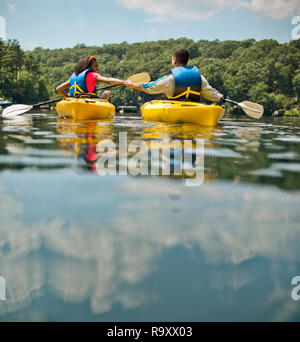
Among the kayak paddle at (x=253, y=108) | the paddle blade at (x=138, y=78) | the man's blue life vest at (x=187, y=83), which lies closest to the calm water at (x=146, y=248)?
the man's blue life vest at (x=187, y=83)

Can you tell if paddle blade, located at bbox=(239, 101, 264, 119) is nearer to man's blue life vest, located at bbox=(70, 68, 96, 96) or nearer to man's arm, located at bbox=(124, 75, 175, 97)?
man's arm, located at bbox=(124, 75, 175, 97)

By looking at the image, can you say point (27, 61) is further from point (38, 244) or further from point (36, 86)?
point (38, 244)

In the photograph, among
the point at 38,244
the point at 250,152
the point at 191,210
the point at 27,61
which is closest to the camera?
the point at 38,244

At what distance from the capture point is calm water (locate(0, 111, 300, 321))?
58.3 inches

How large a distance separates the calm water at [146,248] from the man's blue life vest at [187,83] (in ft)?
20.5

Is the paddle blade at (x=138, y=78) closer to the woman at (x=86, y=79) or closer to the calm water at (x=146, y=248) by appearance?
the woman at (x=86, y=79)

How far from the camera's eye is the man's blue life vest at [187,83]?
28.7ft

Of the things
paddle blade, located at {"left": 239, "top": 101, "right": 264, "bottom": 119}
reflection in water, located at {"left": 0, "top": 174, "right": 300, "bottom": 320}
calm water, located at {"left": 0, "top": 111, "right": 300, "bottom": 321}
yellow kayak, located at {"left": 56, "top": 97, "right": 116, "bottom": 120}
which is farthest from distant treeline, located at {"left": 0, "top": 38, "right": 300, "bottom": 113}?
reflection in water, located at {"left": 0, "top": 174, "right": 300, "bottom": 320}

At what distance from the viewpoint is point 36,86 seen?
72.6 metres

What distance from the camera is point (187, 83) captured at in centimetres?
880

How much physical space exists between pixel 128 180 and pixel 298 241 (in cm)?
144

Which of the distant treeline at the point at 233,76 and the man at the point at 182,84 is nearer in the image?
the man at the point at 182,84

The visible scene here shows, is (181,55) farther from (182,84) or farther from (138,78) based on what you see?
(138,78)
